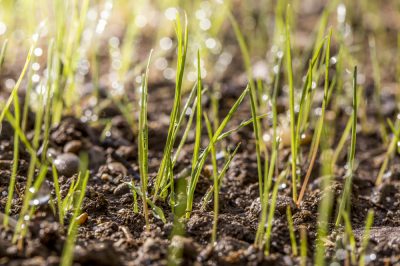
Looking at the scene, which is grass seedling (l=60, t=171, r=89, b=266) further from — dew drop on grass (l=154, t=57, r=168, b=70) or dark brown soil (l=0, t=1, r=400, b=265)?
dew drop on grass (l=154, t=57, r=168, b=70)

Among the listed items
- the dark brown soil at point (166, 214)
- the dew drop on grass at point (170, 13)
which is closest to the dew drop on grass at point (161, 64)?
the dew drop on grass at point (170, 13)

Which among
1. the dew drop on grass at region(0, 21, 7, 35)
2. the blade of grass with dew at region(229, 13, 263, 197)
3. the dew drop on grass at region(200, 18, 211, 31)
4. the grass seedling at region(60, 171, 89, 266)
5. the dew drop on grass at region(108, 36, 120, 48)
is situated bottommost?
the grass seedling at region(60, 171, 89, 266)

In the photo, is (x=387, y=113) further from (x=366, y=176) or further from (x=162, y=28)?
(x=162, y=28)

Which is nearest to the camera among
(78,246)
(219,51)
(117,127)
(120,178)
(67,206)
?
(78,246)

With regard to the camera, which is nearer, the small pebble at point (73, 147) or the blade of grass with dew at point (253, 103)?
the blade of grass with dew at point (253, 103)

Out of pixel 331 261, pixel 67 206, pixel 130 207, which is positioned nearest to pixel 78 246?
pixel 67 206

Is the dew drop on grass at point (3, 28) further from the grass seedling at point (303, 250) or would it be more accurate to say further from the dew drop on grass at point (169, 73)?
the grass seedling at point (303, 250)

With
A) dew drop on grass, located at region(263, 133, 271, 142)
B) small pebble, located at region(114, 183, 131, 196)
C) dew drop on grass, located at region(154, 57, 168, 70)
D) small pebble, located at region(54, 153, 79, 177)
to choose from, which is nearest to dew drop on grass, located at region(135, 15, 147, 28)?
dew drop on grass, located at region(154, 57, 168, 70)

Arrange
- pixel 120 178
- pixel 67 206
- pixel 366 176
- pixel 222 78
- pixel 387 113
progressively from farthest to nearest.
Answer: pixel 222 78 < pixel 387 113 < pixel 366 176 < pixel 120 178 < pixel 67 206
